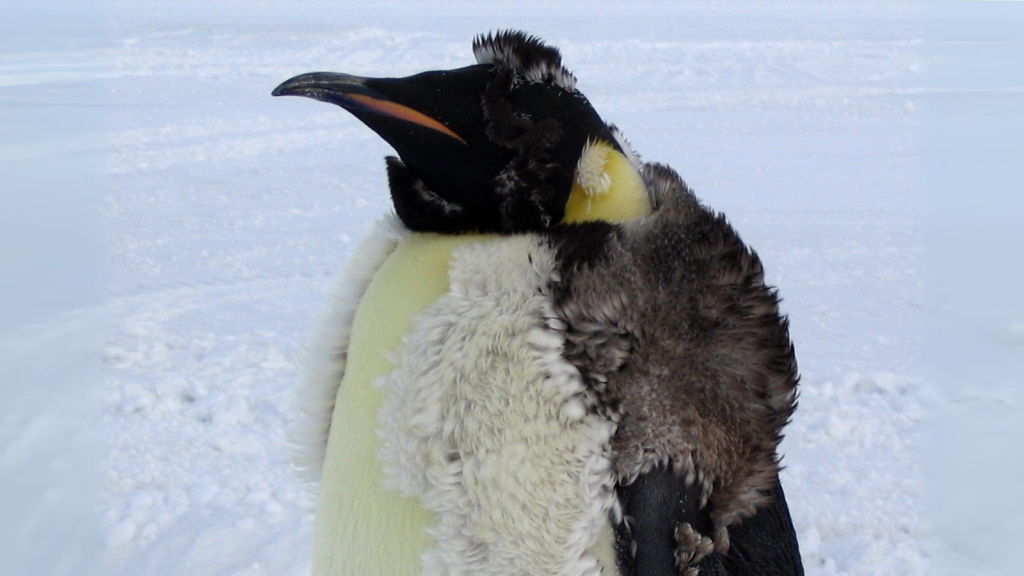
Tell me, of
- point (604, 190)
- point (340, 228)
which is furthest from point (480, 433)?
point (340, 228)

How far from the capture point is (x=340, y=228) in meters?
3.73

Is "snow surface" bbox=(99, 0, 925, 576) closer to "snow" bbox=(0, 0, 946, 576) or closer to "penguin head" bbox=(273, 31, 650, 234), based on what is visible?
"snow" bbox=(0, 0, 946, 576)

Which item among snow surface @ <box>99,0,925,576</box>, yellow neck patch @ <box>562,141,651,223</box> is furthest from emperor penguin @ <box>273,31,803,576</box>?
snow surface @ <box>99,0,925,576</box>

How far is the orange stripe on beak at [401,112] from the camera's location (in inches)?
32.4

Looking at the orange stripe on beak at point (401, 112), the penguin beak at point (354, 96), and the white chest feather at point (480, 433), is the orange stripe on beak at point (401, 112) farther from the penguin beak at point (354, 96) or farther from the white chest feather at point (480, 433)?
the white chest feather at point (480, 433)

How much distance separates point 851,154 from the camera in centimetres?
495

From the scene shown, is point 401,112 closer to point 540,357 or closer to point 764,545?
point 540,357

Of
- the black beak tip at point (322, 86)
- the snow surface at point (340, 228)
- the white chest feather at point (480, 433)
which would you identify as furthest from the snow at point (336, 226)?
the black beak tip at point (322, 86)

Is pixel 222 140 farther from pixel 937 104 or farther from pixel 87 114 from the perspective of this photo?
pixel 937 104

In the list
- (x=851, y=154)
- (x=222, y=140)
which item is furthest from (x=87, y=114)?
(x=851, y=154)

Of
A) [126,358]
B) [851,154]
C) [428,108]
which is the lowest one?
[126,358]

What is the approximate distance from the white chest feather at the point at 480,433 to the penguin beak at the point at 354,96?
11cm

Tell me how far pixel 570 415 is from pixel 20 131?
5.34 m

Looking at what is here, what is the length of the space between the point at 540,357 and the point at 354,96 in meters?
0.28
